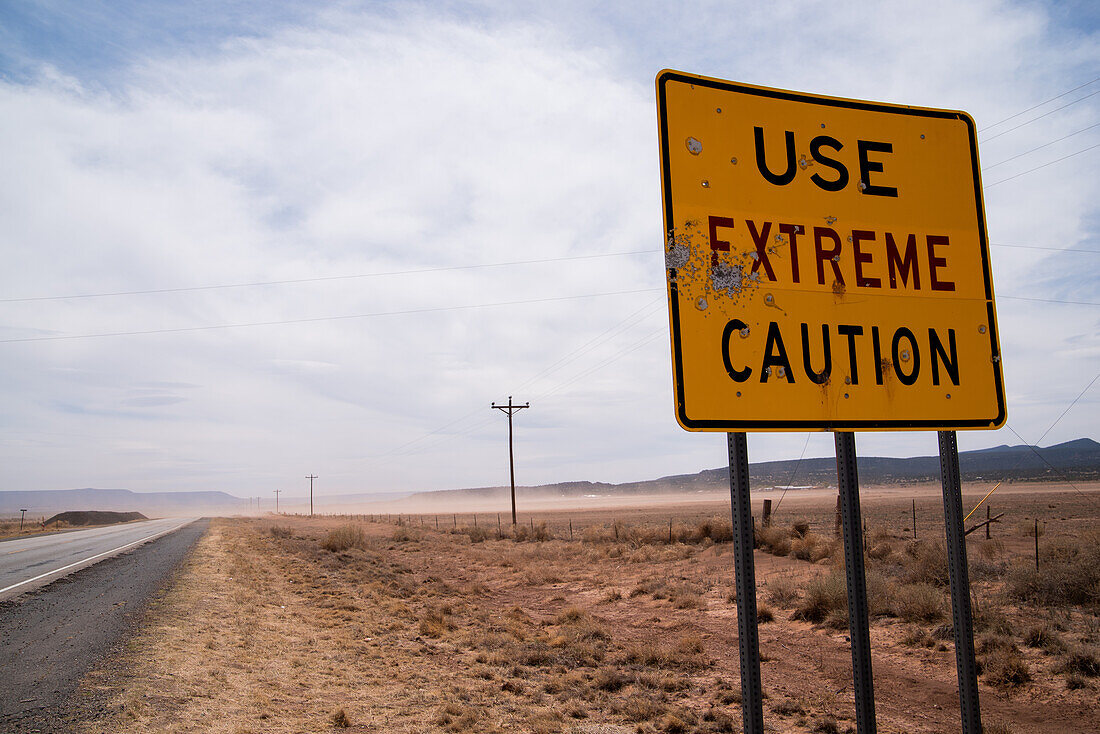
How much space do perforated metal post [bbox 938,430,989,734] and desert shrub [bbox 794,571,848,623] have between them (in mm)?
10093

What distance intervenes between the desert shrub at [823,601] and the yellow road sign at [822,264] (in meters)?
10.7

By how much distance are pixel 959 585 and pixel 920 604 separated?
33.2 feet

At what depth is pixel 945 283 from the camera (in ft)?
11.6

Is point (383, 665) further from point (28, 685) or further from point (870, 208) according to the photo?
point (870, 208)

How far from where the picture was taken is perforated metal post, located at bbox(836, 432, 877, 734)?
3.10 metres

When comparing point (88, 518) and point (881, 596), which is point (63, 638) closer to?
point (881, 596)

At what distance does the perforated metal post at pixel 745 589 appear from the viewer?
9.35ft

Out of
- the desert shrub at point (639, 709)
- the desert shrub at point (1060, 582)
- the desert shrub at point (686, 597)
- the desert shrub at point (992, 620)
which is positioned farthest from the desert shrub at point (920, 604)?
the desert shrub at point (639, 709)

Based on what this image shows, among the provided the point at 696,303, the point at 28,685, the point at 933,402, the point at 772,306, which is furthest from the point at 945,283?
the point at 28,685

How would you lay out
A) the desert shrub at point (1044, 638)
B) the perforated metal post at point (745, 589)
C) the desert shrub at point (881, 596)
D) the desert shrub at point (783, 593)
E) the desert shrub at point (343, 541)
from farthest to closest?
the desert shrub at point (343, 541) < the desert shrub at point (783, 593) < the desert shrub at point (881, 596) < the desert shrub at point (1044, 638) < the perforated metal post at point (745, 589)

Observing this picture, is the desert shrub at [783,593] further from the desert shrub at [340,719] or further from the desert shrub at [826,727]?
the desert shrub at [340,719]

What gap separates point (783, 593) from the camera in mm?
14328

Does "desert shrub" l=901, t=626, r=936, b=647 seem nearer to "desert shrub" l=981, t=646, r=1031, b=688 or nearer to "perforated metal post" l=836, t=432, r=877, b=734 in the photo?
"desert shrub" l=981, t=646, r=1031, b=688

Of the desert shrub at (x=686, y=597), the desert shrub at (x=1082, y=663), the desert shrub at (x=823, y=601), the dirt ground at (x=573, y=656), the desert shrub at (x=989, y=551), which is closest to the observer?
the dirt ground at (x=573, y=656)
